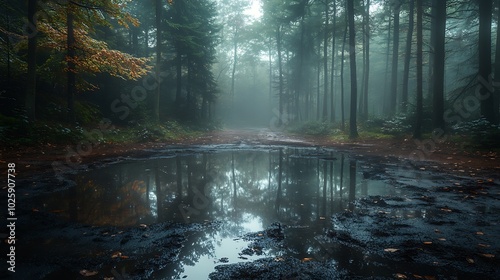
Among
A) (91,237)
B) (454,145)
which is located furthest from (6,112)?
(454,145)

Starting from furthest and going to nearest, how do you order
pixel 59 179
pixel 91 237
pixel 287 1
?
pixel 287 1
pixel 59 179
pixel 91 237

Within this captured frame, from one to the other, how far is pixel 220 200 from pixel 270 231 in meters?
1.84

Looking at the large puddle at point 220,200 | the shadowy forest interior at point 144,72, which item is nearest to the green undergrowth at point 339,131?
the shadowy forest interior at point 144,72

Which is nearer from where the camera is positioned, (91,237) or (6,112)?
(91,237)

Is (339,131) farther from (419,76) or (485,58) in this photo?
(485,58)

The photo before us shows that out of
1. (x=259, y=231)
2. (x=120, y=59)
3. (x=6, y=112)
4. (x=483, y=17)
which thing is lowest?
(x=259, y=231)

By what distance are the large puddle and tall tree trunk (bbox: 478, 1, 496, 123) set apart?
940cm

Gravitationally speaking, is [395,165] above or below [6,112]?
below

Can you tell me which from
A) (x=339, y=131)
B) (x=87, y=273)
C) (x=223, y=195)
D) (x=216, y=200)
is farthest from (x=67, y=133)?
(x=339, y=131)

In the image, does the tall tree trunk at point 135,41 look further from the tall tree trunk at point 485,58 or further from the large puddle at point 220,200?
the tall tree trunk at point 485,58

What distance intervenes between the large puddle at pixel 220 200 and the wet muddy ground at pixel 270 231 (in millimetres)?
25

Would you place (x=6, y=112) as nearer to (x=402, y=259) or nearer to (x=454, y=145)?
(x=402, y=259)

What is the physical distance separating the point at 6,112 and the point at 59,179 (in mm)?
8427

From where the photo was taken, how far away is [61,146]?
1108cm
